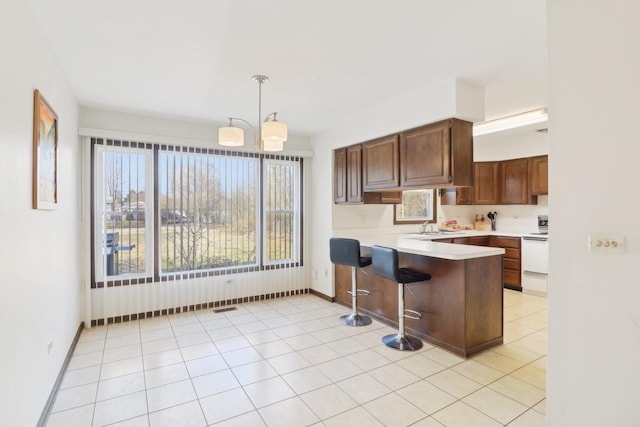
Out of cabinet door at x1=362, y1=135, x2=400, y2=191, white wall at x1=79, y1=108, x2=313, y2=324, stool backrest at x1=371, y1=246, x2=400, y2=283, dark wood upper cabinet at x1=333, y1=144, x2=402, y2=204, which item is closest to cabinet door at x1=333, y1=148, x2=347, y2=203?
dark wood upper cabinet at x1=333, y1=144, x2=402, y2=204

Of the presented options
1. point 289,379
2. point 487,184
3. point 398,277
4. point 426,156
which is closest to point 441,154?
point 426,156

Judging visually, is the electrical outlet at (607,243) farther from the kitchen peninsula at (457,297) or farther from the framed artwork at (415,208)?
the framed artwork at (415,208)

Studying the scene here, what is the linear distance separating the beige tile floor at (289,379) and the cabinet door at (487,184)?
265cm

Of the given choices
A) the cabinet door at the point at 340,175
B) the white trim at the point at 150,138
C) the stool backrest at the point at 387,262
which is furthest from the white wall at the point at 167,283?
the stool backrest at the point at 387,262

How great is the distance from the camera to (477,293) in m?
3.10

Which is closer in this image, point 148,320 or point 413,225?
point 148,320

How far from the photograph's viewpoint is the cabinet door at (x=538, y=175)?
5230mm

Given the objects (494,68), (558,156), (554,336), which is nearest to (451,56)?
(494,68)

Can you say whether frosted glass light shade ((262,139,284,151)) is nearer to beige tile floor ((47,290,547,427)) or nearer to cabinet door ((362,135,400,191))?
cabinet door ((362,135,400,191))

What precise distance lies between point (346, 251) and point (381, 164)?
3.75ft

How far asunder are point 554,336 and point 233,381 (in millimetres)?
2235

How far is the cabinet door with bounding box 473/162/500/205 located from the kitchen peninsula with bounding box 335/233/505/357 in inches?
117

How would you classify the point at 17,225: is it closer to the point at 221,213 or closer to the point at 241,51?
the point at 241,51

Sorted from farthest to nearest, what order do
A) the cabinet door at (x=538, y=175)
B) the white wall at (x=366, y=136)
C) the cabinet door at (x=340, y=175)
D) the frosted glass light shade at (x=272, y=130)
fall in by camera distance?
the cabinet door at (x=538, y=175) → the cabinet door at (x=340, y=175) → the white wall at (x=366, y=136) → the frosted glass light shade at (x=272, y=130)
